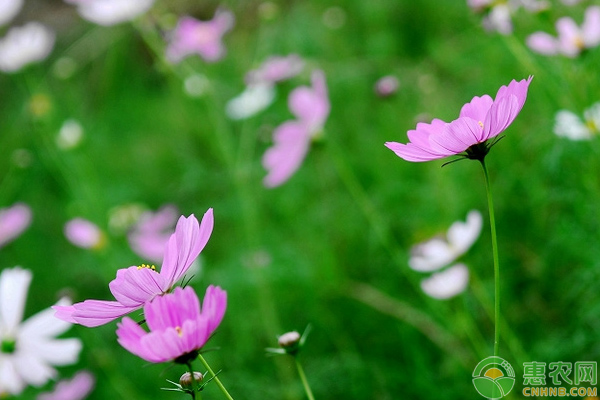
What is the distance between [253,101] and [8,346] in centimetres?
84

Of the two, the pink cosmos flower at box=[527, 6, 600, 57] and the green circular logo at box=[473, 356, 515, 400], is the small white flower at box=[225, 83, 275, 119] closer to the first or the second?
the pink cosmos flower at box=[527, 6, 600, 57]

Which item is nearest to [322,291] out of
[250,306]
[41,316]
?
[250,306]

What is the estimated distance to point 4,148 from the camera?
7.87 ft

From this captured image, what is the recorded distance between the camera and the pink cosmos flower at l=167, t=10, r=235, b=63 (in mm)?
1316

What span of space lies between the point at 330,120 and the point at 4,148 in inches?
50.6

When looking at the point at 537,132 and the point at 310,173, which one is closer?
the point at 537,132

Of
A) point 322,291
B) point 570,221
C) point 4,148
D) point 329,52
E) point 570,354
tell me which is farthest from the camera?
point 4,148

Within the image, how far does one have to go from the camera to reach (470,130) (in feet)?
1.42

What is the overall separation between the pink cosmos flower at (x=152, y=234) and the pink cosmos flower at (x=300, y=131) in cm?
33

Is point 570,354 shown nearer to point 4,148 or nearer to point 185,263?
point 185,263

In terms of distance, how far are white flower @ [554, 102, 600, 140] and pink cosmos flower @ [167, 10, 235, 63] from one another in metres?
0.72

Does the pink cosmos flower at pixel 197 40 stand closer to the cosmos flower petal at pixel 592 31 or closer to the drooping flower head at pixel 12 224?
the drooping flower head at pixel 12 224

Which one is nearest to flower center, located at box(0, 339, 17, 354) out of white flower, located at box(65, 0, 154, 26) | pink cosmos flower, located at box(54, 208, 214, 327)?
pink cosmos flower, located at box(54, 208, 214, 327)

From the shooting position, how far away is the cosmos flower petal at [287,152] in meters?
0.99
